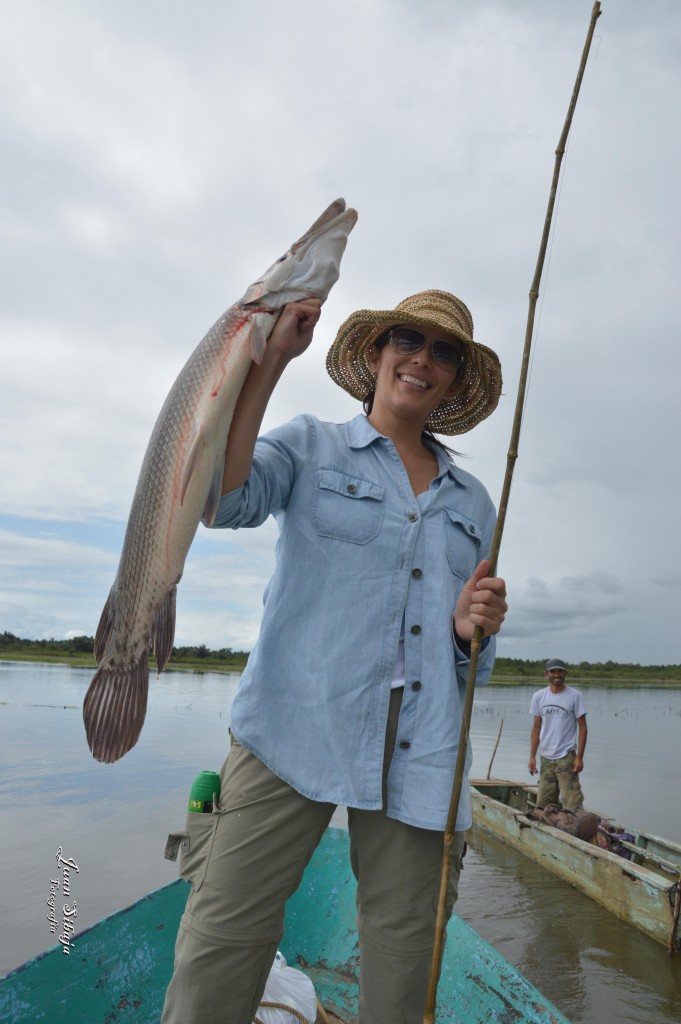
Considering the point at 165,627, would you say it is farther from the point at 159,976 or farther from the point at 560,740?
the point at 560,740

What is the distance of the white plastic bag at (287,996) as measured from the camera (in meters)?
3.32

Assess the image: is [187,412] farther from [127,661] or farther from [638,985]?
[638,985]

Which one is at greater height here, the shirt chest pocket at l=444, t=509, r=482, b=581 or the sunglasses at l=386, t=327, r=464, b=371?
the sunglasses at l=386, t=327, r=464, b=371

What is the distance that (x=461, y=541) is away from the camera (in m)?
2.57

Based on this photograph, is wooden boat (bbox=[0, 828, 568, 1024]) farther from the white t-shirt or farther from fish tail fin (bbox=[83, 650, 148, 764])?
the white t-shirt

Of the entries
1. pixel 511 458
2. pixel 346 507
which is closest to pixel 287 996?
pixel 346 507

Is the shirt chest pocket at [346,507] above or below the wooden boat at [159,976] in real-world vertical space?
above

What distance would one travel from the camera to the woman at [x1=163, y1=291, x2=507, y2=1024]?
194 cm

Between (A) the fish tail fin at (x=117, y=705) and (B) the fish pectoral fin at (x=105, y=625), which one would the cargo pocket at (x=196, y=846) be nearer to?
(A) the fish tail fin at (x=117, y=705)

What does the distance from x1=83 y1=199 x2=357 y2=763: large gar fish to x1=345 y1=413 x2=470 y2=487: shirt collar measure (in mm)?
725

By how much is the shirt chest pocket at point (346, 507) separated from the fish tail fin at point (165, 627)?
1.98 ft

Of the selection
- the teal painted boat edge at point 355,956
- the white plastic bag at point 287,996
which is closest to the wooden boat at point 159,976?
the teal painted boat edge at point 355,956

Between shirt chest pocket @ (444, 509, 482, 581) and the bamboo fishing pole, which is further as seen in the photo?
shirt chest pocket @ (444, 509, 482, 581)

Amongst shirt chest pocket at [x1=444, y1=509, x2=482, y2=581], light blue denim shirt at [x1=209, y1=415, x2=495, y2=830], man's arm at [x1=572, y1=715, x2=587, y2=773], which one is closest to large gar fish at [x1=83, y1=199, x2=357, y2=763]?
light blue denim shirt at [x1=209, y1=415, x2=495, y2=830]
